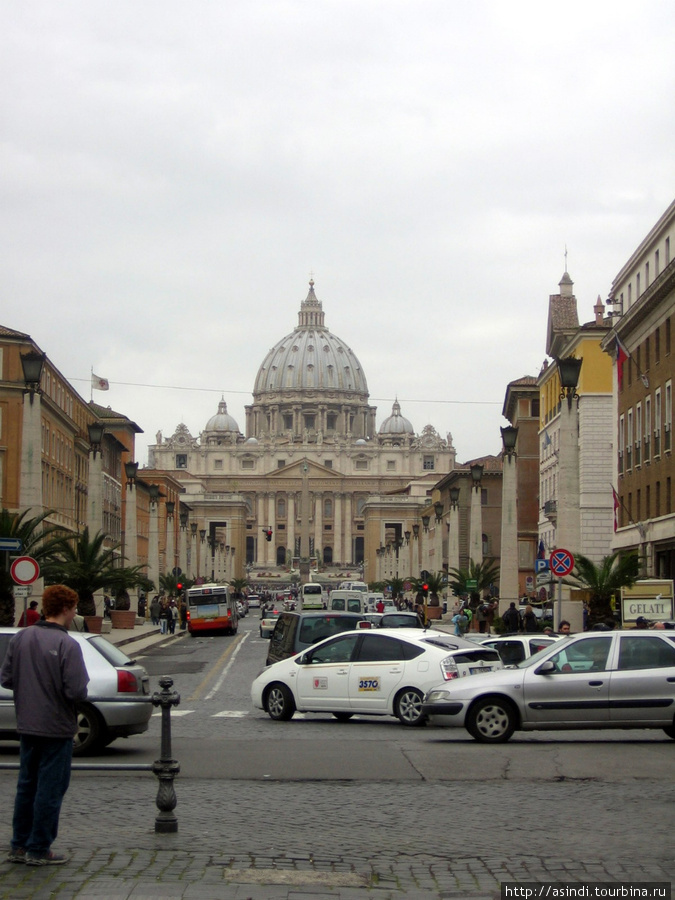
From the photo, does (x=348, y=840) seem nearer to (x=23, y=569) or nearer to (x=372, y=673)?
(x=372, y=673)

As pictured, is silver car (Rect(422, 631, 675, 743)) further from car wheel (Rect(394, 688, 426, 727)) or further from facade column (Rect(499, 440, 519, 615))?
facade column (Rect(499, 440, 519, 615))

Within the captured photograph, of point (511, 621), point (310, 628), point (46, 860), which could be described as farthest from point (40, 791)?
point (511, 621)

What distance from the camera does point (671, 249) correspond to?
45250 mm

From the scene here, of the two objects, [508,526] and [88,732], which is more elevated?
[508,526]

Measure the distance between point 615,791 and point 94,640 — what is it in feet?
19.9

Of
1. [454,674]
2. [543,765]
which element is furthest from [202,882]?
[454,674]

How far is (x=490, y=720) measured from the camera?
54.3ft

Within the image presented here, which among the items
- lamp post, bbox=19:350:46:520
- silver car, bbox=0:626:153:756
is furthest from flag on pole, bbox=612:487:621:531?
silver car, bbox=0:626:153:756

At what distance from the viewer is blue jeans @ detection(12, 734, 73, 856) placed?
28.0ft

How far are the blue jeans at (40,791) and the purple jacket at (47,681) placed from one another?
10 cm

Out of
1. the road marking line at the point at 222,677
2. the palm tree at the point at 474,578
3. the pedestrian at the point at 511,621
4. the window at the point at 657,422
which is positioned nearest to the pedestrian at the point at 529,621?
the pedestrian at the point at 511,621

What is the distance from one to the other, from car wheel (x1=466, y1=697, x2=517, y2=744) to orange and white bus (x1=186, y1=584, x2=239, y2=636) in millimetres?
50062

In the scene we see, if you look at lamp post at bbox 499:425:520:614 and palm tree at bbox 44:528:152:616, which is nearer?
lamp post at bbox 499:425:520:614

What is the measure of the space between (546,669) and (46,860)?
9009mm
